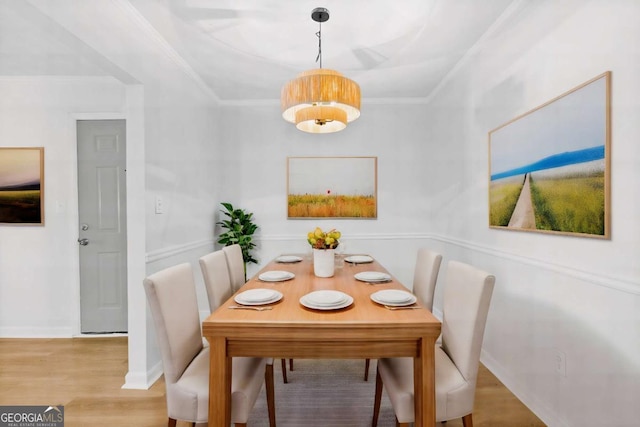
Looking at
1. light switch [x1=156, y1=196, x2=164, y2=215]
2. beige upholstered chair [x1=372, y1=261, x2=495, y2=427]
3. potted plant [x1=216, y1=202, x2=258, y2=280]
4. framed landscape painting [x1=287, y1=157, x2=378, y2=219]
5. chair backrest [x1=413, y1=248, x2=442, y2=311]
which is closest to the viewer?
beige upholstered chair [x1=372, y1=261, x2=495, y2=427]

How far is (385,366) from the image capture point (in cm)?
156

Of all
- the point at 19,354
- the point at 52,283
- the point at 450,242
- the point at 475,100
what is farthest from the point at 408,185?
the point at 19,354

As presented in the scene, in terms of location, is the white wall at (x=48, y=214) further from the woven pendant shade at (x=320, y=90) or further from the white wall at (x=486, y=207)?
the woven pendant shade at (x=320, y=90)

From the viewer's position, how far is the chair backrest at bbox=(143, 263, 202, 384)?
1.31 metres

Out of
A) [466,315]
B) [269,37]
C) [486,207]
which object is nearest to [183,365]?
[466,315]

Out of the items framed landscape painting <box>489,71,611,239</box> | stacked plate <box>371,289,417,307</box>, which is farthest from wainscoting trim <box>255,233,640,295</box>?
stacked plate <box>371,289,417,307</box>

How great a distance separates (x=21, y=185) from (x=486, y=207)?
162 inches

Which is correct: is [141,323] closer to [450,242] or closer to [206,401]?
[206,401]

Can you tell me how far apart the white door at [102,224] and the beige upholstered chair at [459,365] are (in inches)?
108

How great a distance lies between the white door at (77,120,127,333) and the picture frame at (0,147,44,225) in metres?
0.37

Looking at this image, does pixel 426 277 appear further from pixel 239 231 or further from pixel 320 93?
pixel 239 231

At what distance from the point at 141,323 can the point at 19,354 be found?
1404 mm

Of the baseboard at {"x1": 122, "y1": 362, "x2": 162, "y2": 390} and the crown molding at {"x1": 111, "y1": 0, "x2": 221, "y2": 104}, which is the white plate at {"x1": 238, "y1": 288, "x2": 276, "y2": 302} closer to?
the baseboard at {"x1": 122, "y1": 362, "x2": 162, "y2": 390}

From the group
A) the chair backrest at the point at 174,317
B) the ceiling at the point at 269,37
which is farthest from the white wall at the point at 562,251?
the chair backrest at the point at 174,317
